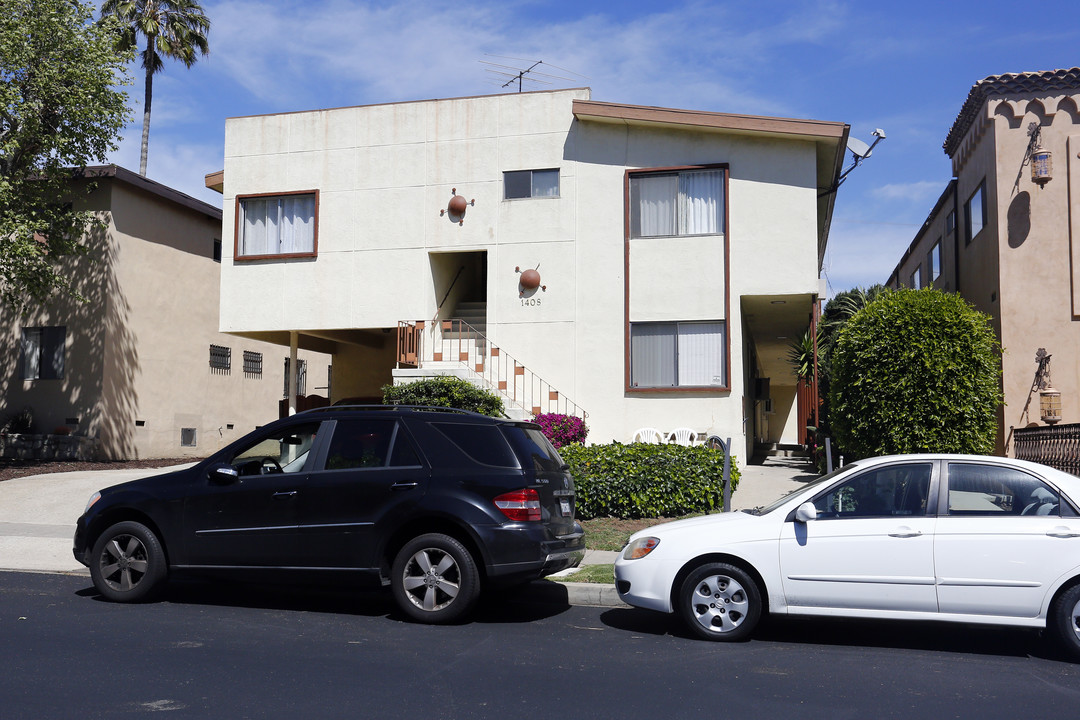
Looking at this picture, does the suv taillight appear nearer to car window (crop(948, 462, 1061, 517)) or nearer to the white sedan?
the white sedan

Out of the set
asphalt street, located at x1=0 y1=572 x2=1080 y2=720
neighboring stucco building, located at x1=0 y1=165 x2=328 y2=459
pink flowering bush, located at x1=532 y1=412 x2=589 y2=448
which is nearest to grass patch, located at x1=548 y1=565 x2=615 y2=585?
asphalt street, located at x1=0 y1=572 x2=1080 y2=720

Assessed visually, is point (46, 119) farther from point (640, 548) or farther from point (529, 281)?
point (640, 548)

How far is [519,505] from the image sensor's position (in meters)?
7.29

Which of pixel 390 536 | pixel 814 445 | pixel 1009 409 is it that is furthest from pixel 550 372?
pixel 390 536

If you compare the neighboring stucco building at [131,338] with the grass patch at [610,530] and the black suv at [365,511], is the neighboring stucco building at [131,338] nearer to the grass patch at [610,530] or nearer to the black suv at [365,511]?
the grass patch at [610,530]

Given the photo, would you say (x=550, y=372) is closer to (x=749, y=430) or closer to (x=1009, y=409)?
(x=749, y=430)

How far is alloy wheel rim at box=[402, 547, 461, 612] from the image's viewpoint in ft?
23.9

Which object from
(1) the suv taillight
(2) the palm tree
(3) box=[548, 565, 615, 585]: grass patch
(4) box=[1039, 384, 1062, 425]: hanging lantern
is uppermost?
(2) the palm tree

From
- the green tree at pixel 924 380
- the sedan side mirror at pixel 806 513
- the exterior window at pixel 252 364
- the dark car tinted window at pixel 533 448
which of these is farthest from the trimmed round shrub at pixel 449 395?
the exterior window at pixel 252 364

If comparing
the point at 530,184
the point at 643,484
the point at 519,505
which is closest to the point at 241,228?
the point at 530,184

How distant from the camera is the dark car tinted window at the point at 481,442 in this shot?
752 centimetres

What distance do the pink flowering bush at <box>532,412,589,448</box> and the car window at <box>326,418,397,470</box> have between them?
827 cm

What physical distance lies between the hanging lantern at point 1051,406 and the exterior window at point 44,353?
21306 mm

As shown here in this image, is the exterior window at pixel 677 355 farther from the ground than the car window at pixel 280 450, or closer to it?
farther from the ground
